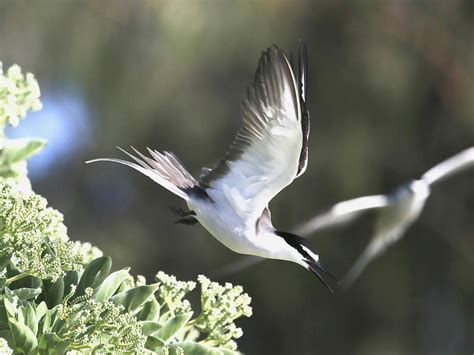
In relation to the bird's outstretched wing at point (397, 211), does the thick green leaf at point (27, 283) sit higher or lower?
lower

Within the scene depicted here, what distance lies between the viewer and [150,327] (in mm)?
702

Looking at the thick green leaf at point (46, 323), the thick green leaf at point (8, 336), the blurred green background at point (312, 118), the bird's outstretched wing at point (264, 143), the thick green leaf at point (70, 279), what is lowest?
the thick green leaf at point (8, 336)

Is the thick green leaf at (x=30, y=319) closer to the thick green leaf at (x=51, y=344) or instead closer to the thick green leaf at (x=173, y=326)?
the thick green leaf at (x=51, y=344)

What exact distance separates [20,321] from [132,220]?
527 cm

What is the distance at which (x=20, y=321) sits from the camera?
62 cm

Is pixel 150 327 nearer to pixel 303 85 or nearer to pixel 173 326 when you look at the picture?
pixel 173 326

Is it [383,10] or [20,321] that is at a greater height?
[383,10]

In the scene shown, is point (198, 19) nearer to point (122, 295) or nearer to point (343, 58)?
point (343, 58)

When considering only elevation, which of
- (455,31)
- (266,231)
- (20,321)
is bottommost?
(20,321)

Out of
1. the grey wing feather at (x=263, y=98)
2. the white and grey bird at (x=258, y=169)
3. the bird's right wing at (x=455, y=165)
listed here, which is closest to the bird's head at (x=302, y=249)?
the white and grey bird at (x=258, y=169)

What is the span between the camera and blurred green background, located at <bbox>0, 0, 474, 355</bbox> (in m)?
5.42

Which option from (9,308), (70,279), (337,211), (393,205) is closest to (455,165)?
(393,205)

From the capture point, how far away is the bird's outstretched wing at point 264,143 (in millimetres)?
946

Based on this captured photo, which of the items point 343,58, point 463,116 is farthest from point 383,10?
point 463,116
